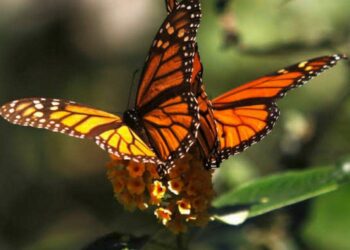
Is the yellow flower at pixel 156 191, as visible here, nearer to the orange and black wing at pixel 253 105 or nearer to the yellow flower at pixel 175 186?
the yellow flower at pixel 175 186

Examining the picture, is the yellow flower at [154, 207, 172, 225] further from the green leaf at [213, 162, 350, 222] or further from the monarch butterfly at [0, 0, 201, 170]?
the green leaf at [213, 162, 350, 222]

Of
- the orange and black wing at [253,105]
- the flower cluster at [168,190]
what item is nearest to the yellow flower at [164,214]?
Answer: the flower cluster at [168,190]

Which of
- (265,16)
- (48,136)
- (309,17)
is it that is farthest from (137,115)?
(48,136)

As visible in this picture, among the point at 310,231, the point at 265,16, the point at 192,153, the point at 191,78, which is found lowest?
the point at 310,231

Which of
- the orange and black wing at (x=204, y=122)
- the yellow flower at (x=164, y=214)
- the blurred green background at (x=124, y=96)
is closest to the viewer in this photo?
the yellow flower at (x=164, y=214)

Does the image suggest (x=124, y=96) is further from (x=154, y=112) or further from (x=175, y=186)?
(x=175, y=186)

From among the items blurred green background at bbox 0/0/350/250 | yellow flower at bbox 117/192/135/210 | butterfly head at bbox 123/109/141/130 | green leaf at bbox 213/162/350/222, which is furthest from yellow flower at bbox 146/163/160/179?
blurred green background at bbox 0/0/350/250

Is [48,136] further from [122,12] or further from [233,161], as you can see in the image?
[233,161]
